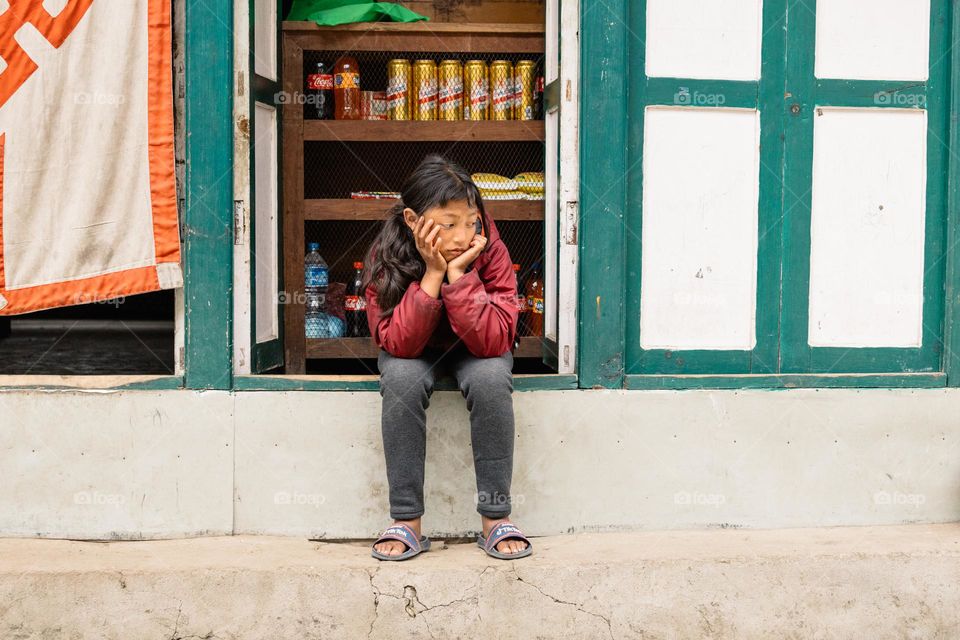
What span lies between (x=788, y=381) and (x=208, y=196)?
7.32 ft

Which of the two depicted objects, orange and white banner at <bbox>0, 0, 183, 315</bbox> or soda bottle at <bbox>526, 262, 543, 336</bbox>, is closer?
orange and white banner at <bbox>0, 0, 183, 315</bbox>

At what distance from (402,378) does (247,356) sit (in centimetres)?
67

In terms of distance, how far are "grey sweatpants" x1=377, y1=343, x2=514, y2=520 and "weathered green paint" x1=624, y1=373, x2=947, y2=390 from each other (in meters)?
0.61

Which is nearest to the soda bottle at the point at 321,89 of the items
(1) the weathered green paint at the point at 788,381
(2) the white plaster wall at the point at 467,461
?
(2) the white plaster wall at the point at 467,461

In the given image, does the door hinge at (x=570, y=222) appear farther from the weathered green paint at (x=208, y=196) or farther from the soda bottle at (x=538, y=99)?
the weathered green paint at (x=208, y=196)

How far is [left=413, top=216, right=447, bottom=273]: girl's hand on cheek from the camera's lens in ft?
9.76

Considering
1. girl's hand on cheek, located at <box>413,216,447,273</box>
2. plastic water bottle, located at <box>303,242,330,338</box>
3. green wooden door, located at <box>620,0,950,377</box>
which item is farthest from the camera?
plastic water bottle, located at <box>303,242,330,338</box>

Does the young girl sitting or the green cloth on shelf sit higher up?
the green cloth on shelf

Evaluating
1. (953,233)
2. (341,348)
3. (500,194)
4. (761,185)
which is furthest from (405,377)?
(953,233)

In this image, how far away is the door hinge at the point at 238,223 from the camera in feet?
11.0

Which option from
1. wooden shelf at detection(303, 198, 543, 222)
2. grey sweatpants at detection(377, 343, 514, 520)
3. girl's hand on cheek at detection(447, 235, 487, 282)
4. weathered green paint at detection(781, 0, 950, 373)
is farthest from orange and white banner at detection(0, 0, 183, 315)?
weathered green paint at detection(781, 0, 950, 373)

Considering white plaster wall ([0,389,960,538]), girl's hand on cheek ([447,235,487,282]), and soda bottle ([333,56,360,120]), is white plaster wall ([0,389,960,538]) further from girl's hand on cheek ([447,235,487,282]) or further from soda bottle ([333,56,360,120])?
soda bottle ([333,56,360,120])

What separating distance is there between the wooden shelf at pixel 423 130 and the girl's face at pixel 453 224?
33.2 inches

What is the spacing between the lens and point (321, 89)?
12.8 feet
